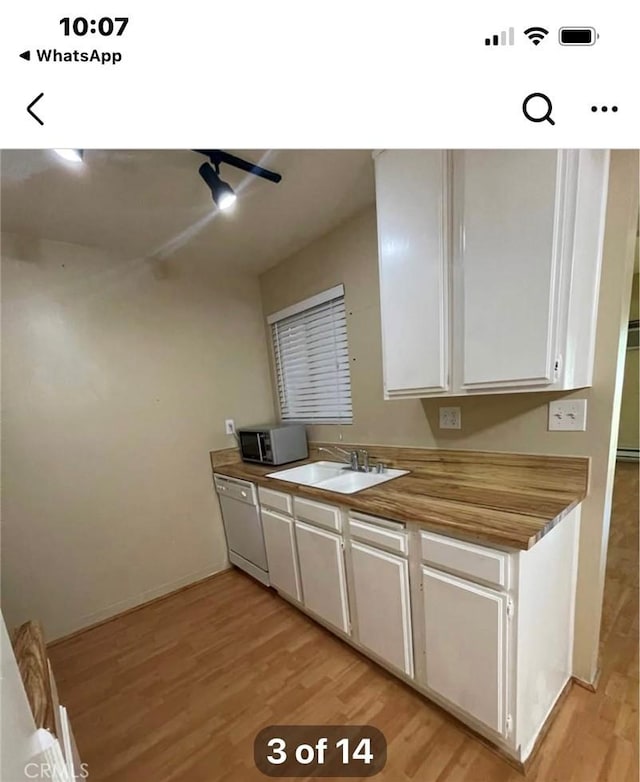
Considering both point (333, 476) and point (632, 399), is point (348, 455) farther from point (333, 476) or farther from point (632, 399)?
point (632, 399)

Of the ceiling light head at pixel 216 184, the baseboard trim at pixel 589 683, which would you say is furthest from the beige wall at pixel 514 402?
the ceiling light head at pixel 216 184

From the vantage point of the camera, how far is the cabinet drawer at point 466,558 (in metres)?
0.99

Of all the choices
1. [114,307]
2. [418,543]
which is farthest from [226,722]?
[114,307]

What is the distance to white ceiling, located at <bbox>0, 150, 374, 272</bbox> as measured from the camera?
4.49ft

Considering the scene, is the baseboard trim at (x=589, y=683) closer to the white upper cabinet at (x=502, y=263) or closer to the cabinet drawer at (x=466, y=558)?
the cabinet drawer at (x=466, y=558)

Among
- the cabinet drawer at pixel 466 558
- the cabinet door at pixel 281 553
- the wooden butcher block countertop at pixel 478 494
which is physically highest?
the wooden butcher block countertop at pixel 478 494

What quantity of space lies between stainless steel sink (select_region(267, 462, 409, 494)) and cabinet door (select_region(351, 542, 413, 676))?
394 millimetres

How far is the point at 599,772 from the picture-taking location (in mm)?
1058

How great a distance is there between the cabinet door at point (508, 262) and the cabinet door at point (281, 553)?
4.32 ft

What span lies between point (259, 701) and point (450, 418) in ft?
5.21
